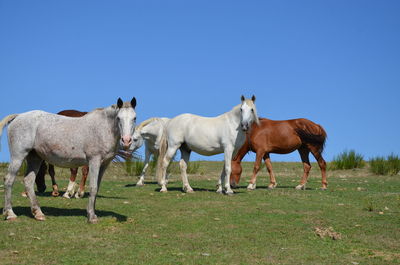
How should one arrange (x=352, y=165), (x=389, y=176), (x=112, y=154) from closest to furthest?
(x=112, y=154) → (x=389, y=176) → (x=352, y=165)

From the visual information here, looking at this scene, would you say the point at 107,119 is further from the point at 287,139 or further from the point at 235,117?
the point at 287,139

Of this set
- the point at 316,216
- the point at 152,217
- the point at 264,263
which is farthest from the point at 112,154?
the point at 316,216

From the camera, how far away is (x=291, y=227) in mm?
9773

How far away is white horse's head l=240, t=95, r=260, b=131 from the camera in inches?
526

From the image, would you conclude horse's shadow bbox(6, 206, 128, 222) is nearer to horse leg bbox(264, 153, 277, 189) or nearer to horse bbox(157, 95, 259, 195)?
horse bbox(157, 95, 259, 195)

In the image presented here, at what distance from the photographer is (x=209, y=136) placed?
14352 mm

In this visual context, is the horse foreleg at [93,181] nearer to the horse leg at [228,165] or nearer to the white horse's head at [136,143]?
the horse leg at [228,165]

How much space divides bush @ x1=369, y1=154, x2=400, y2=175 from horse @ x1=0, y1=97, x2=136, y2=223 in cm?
1851

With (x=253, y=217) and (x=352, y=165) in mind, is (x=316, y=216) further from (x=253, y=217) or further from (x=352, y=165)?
(x=352, y=165)

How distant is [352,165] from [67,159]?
20182mm

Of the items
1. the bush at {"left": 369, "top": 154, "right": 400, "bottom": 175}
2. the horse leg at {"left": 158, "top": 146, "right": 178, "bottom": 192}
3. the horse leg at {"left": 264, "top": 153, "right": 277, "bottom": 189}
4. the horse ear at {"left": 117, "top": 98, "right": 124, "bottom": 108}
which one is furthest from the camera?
the bush at {"left": 369, "top": 154, "right": 400, "bottom": 175}

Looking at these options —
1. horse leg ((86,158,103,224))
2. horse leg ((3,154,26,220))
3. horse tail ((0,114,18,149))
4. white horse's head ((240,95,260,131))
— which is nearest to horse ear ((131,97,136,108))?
horse leg ((86,158,103,224))

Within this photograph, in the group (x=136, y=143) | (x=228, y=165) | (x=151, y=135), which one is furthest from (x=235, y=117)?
(x=136, y=143)

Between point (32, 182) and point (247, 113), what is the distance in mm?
6187
